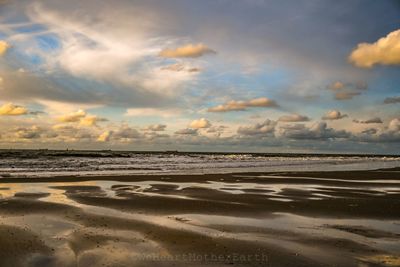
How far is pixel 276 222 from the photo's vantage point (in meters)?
11.4

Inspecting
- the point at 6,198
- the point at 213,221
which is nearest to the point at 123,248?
the point at 213,221

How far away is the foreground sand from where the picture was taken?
7590mm

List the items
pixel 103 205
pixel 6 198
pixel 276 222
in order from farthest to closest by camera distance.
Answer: pixel 6 198 < pixel 103 205 < pixel 276 222

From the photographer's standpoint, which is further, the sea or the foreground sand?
the sea

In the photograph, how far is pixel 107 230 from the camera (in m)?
9.98

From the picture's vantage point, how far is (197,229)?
1022 cm

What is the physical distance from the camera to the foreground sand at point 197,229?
759cm

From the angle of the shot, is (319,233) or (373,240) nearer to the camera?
(373,240)

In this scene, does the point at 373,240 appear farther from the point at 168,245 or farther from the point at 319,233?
the point at 168,245

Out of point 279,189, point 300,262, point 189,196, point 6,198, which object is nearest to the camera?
point 300,262

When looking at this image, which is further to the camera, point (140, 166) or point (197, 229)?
point (140, 166)

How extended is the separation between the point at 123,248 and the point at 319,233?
5.29m

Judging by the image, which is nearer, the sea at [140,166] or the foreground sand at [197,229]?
the foreground sand at [197,229]

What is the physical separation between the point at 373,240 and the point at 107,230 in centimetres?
705
